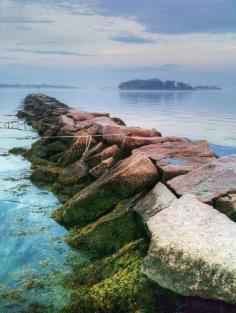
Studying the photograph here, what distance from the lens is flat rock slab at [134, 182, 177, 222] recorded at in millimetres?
8312

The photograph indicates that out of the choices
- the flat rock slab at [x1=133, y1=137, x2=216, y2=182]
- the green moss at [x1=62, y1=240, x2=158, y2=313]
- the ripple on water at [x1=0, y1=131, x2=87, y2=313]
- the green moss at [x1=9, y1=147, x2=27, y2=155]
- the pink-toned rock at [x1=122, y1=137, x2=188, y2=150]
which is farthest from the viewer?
the green moss at [x1=9, y1=147, x2=27, y2=155]

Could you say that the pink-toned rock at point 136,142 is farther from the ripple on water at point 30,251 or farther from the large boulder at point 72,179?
the ripple on water at point 30,251

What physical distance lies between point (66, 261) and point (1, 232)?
7.82 feet

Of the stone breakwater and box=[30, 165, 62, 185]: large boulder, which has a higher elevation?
the stone breakwater

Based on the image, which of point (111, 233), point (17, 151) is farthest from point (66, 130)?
point (111, 233)

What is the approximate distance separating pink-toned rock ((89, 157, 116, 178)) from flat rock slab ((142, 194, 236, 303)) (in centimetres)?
489

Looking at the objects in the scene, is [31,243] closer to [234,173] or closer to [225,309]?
[234,173]

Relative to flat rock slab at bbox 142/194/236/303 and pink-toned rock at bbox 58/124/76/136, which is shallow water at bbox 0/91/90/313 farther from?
pink-toned rock at bbox 58/124/76/136

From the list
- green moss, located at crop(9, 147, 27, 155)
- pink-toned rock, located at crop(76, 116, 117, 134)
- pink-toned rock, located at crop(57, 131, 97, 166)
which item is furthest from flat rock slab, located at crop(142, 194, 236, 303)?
green moss, located at crop(9, 147, 27, 155)

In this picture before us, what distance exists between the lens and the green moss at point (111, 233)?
29.3 ft

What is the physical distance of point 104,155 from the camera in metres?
13.2

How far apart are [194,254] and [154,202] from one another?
2651 mm

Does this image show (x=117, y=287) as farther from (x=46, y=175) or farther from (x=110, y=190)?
(x=46, y=175)

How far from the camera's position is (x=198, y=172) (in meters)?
9.53
